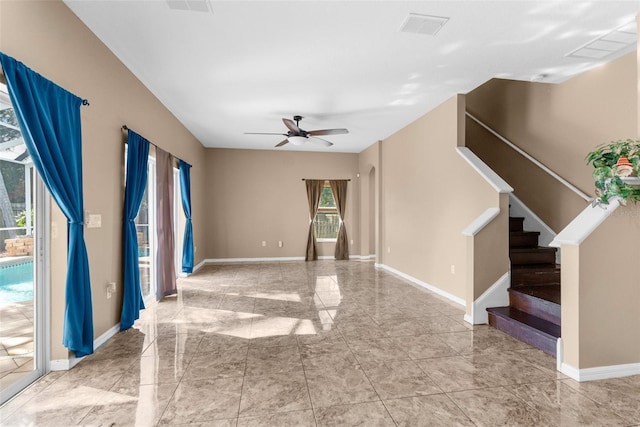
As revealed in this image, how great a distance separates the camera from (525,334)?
3.19m

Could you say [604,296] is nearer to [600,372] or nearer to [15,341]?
[600,372]

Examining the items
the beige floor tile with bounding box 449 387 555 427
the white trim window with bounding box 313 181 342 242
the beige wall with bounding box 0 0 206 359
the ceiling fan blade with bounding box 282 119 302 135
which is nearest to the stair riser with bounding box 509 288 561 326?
the beige floor tile with bounding box 449 387 555 427

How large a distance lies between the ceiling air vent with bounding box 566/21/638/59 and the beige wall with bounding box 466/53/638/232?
497mm

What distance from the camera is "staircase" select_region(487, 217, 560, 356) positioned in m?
3.11

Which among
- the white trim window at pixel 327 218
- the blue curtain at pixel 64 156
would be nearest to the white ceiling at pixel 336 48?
the blue curtain at pixel 64 156

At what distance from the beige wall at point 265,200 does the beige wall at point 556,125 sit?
12.2 ft

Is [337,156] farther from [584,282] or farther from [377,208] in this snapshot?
[584,282]

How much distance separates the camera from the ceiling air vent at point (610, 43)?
2.96 meters

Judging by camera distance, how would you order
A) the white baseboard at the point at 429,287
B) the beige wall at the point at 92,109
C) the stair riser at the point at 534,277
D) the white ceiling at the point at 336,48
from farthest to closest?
1. the white baseboard at the point at 429,287
2. the stair riser at the point at 534,277
3. the white ceiling at the point at 336,48
4. the beige wall at the point at 92,109

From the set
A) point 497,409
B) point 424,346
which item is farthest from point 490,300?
point 497,409

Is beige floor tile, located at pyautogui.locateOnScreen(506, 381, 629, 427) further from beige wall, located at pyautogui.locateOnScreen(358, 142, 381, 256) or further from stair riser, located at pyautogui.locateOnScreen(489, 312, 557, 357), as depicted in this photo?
beige wall, located at pyautogui.locateOnScreen(358, 142, 381, 256)

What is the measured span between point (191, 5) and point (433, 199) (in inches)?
160

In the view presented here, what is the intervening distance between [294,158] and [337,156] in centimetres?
113

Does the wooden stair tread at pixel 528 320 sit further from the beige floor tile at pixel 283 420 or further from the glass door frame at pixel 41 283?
the glass door frame at pixel 41 283
